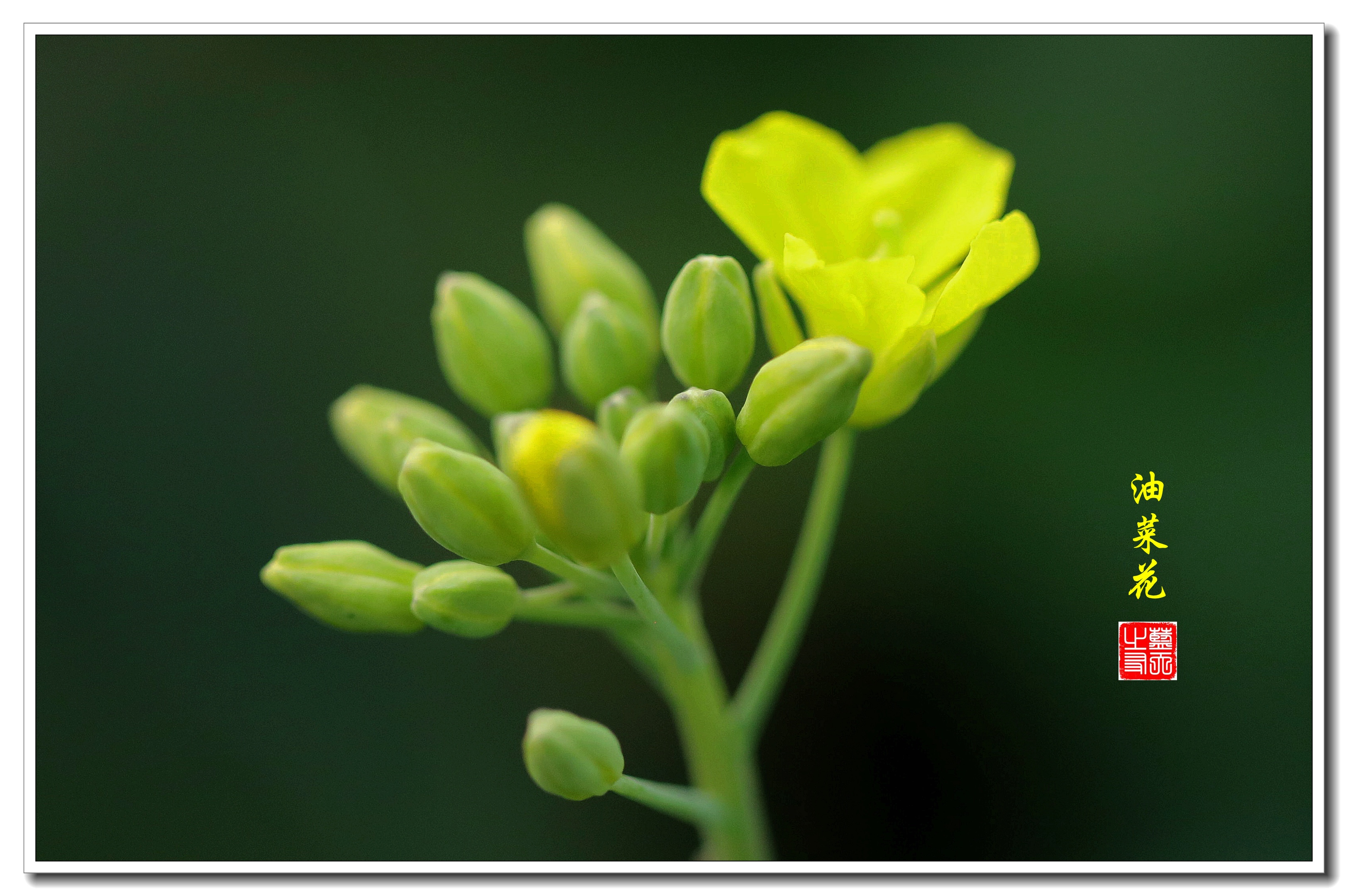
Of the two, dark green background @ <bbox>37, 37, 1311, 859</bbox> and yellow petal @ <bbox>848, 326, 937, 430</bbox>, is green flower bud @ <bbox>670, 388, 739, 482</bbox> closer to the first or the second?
yellow petal @ <bbox>848, 326, 937, 430</bbox>

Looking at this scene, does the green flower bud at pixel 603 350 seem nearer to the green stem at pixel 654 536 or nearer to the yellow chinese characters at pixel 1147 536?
the green stem at pixel 654 536

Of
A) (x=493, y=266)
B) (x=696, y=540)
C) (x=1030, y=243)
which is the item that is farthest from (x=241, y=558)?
(x=1030, y=243)

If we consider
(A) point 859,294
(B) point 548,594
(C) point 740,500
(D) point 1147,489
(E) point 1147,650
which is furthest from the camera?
(C) point 740,500

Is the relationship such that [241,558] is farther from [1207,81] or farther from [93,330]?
[1207,81]

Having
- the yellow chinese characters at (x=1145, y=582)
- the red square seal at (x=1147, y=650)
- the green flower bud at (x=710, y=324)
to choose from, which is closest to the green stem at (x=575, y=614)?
the green flower bud at (x=710, y=324)

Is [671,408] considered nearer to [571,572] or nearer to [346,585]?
[571,572]

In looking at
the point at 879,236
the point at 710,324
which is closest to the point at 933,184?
the point at 879,236
